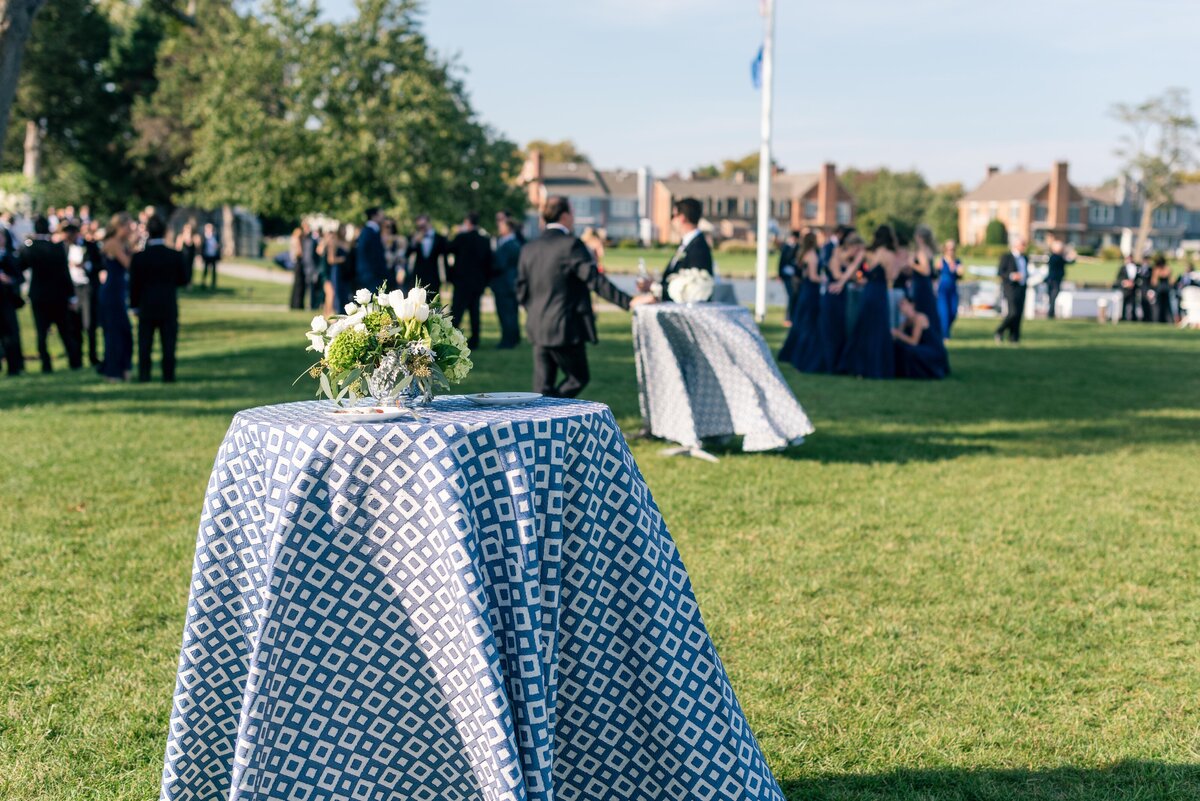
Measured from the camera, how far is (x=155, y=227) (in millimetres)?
13688

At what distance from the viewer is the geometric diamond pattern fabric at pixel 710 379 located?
9492 mm

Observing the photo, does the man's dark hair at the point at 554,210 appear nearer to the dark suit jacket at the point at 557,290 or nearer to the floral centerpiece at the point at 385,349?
the dark suit jacket at the point at 557,290

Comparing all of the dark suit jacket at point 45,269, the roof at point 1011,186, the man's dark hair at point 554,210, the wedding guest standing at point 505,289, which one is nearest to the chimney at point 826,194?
the roof at point 1011,186

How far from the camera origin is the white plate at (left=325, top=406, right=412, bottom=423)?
3.31 meters

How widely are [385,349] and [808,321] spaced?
1507 centimetres

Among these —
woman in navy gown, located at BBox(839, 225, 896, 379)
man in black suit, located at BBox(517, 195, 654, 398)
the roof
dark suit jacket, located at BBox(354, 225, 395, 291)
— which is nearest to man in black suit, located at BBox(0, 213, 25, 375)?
dark suit jacket, located at BBox(354, 225, 395, 291)

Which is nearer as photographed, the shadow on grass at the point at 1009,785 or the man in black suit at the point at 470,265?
the shadow on grass at the point at 1009,785

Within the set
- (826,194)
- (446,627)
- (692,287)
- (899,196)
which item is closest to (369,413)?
(446,627)

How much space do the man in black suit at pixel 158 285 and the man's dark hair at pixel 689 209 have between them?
696 cm

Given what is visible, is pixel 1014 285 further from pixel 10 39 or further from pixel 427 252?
pixel 10 39

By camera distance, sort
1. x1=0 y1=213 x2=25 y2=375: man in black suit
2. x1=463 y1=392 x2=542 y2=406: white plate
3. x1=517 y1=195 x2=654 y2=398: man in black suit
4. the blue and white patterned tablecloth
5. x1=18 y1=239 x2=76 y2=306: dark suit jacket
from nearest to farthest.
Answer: the blue and white patterned tablecloth, x1=463 y1=392 x2=542 y2=406: white plate, x1=517 y1=195 x2=654 y2=398: man in black suit, x1=0 y1=213 x2=25 y2=375: man in black suit, x1=18 y1=239 x2=76 y2=306: dark suit jacket

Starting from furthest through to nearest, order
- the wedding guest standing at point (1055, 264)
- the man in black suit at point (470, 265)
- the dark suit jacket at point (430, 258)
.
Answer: the wedding guest standing at point (1055, 264) < the dark suit jacket at point (430, 258) < the man in black suit at point (470, 265)

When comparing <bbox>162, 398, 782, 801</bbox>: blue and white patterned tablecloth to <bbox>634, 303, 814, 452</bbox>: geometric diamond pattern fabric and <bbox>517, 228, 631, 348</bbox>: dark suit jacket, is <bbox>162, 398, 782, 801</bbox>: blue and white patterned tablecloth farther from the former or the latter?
<bbox>634, 303, 814, 452</bbox>: geometric diamond pattern fabric

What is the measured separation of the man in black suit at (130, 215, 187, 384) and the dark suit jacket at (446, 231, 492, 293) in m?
5.68
